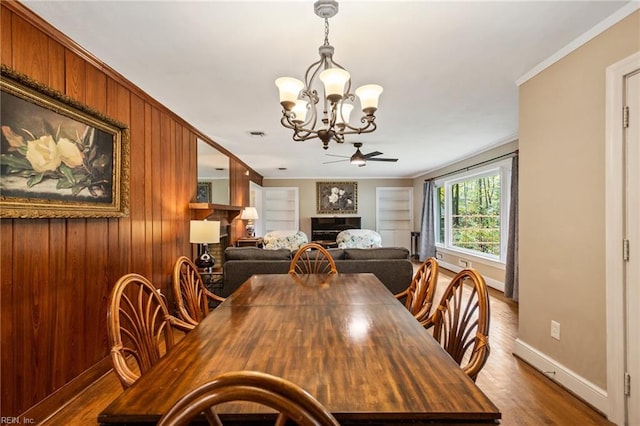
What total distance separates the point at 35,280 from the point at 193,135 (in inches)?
98.4

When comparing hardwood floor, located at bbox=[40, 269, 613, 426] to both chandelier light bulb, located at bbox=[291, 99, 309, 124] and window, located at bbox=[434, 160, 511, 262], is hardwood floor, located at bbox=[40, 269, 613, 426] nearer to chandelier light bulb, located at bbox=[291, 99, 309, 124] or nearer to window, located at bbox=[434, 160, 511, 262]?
chandelier light bulb, located at bbox=[291, 99, 309, 124]

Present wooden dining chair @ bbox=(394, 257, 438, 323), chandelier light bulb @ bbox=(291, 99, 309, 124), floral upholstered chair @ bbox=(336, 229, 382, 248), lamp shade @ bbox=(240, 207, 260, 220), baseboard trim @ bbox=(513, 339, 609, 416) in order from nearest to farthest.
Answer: wooden dining chair @ bbox=(394, 257, 438, 323)
baseboard trim @ bbox=(513, 339, 609, 416)
chandelier light bulb @ bbox=(291, 99, 309, 124)
lamp shade @ bbox=(240, 207, 260, 220)
floral upholstered chair @ bbox=(336, 229, 382, 248)

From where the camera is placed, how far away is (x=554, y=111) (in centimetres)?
224

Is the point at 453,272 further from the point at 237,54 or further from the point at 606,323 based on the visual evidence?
the point at 237,54

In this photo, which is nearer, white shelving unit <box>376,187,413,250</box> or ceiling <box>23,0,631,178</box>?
ceiling <box>23,0,631,178</box>

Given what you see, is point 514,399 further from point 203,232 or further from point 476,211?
point 476,211

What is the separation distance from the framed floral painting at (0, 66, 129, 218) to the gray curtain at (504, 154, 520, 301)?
4.55 metres

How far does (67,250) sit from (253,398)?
6.80 feet

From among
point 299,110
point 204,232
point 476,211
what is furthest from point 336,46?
point 476,211

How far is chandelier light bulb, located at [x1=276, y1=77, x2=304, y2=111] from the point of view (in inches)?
67.5

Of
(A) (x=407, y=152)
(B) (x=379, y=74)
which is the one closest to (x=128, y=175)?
(B) (x=379, y=74)

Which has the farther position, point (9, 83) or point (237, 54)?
point (237, 54)

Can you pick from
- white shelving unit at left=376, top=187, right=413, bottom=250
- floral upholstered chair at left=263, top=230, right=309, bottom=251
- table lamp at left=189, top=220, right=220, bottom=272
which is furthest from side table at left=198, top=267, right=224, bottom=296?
white shelving unit at left=376, top=187, right=413, bottom=250

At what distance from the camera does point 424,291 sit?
6.34ft
